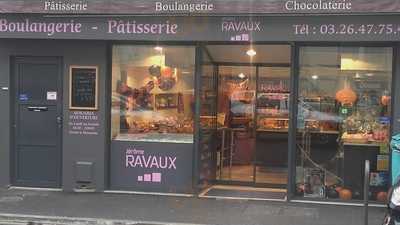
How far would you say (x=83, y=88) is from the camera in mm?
11211

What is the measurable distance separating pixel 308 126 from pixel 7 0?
5.21 metres

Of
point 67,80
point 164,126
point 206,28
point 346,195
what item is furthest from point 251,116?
point 67,80

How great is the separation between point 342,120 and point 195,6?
3.02 m

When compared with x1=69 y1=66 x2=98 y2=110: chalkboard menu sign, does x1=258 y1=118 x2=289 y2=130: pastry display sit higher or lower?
lower

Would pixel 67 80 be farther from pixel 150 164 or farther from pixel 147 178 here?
pixel 147 178

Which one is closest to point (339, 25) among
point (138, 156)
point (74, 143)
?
point (138, 156)

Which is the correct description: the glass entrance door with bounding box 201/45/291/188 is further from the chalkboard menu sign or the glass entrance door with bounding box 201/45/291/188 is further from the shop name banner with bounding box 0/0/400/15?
the chalkboard menu sign

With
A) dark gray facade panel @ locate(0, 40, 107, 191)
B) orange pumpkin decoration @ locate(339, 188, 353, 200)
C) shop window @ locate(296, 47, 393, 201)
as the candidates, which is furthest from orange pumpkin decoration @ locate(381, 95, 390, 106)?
dark gray facade panel @ locate(0, 40, 107, 191)

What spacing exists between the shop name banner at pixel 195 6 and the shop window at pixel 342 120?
48.6 inches

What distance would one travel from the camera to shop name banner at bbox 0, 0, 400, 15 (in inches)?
372

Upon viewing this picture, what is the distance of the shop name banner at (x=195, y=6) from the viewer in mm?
9461

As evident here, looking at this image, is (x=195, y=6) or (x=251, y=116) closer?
(x=195, y=6)

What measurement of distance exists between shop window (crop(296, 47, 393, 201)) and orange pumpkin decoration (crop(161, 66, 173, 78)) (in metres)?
2.19

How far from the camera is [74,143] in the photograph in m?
11.3
